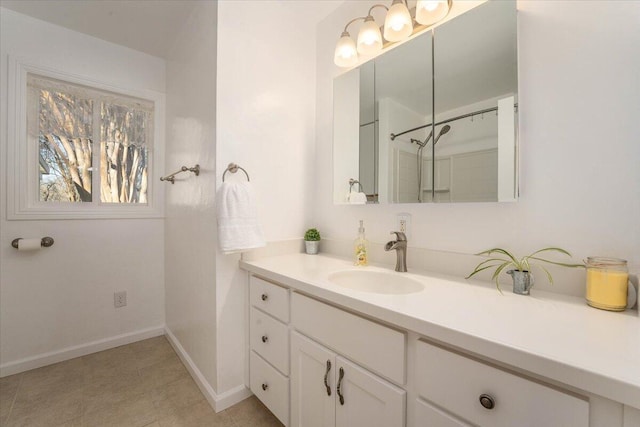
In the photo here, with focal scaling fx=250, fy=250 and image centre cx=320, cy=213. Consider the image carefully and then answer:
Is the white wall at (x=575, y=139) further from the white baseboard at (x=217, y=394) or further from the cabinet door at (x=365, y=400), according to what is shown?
the white baseboard at (x=217, y=394)

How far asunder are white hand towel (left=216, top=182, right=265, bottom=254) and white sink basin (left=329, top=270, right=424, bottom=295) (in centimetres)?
45

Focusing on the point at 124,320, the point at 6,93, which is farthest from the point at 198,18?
the point at 124,320

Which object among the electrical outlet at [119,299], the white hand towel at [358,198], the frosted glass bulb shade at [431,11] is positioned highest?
the frosted glass bulb shade at [431,11]

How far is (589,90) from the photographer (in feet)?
2.57

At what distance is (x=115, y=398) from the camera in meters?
1.40

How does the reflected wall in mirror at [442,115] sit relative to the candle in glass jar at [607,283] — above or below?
above

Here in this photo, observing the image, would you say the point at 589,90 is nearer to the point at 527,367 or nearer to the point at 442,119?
the point at 442,119

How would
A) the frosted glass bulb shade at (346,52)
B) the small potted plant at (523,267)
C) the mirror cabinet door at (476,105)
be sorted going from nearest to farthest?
the small potted plant at (523,267)
the mirror cabinet door at (476,105)
the frosted glass bulb shade at (346,52)

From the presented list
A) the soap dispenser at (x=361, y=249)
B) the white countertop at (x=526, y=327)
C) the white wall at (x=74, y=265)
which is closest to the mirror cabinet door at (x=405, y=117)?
the soap dispenser at (x=361, y=249)

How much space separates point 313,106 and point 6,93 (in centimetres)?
195

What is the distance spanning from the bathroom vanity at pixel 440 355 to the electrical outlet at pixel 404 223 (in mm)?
232

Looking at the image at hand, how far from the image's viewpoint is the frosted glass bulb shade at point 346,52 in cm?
139

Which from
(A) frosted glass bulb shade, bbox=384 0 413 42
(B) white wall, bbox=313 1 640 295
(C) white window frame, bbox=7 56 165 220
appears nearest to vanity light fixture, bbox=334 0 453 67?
(A) frosted glass bulb shade, bbox=384 0 413 42

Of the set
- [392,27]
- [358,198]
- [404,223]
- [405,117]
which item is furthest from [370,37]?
[404,223]
